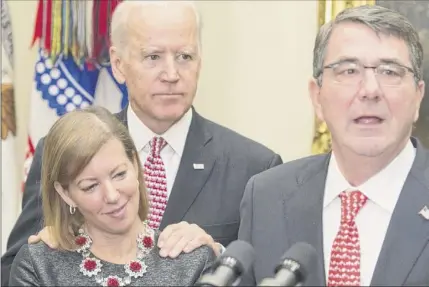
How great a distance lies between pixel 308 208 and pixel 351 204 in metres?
0.13

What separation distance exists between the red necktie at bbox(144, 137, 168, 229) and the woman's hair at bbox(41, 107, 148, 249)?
1.45ft

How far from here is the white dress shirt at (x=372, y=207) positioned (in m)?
2.38

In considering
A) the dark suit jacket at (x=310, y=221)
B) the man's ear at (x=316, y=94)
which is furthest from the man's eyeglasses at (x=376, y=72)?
the dark suit jacket at (x=310, y=221)

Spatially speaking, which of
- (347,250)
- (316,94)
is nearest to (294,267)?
(347,250)

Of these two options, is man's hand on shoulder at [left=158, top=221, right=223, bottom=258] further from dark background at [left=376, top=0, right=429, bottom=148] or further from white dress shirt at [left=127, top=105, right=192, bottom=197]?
dark background at [left=376, top=0, right=429, bottom=148]

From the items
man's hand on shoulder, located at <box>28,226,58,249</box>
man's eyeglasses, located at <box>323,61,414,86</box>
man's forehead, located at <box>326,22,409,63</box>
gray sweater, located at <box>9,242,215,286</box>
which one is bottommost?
gray sweater, located at <box>9,242,215,286</box>

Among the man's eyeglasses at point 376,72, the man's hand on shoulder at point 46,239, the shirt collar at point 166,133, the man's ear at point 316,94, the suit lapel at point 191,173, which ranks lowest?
the man's hand on shoulder at point 46,239

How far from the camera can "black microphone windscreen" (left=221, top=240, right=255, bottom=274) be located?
5.69 ft

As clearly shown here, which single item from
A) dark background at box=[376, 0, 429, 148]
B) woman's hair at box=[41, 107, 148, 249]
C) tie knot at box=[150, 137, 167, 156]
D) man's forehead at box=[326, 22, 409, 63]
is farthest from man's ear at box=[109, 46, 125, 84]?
dark background at box=[376, 0, 429, 148]

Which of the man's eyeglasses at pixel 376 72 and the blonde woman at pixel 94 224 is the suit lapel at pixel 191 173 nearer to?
the blonde woman at pixel 94 224

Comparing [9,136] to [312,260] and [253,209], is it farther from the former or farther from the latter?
[312,260]

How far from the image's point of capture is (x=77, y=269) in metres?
2.45

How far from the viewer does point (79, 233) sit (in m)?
2.55

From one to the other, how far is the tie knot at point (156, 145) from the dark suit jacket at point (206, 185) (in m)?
0.09
